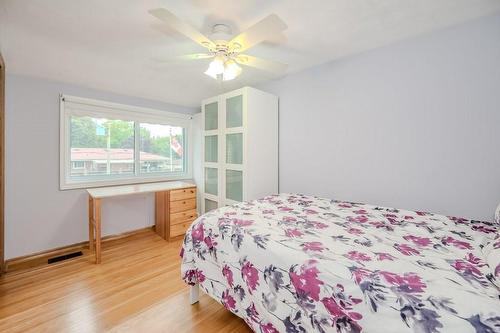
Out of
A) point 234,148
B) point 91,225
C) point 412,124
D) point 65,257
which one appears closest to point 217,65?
point 234,148

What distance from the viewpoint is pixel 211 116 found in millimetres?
3176

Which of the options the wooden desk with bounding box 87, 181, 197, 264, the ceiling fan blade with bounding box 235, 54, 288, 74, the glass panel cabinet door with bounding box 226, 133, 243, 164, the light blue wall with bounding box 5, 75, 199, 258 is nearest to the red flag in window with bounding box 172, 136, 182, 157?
the wooden desk with bounding box 87, 181, 197, 264

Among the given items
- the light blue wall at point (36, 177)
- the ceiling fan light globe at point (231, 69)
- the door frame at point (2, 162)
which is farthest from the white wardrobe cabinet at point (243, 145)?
the door frame at point (2, 162)

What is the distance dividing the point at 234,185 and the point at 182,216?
0.96 metres

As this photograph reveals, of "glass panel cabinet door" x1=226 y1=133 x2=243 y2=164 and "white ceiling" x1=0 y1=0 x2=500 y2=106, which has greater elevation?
"white ceiling" x1=0 y1=0 x2=500 y2=106

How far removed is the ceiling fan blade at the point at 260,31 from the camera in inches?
49.6

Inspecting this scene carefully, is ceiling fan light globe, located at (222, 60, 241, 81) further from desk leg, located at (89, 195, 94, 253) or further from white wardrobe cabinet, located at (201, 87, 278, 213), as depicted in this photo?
desk leg, located at (89, 195, 94, 253)

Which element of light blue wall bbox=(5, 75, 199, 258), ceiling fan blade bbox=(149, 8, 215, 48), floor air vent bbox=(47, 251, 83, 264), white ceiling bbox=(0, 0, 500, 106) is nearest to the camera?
ceiling fan blade bbox=(149, 8, 215, 48)

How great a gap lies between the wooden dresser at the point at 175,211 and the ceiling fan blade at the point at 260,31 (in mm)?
2168

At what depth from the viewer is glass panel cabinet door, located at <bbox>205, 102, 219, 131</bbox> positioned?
3.08m

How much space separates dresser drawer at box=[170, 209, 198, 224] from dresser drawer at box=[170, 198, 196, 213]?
46mm

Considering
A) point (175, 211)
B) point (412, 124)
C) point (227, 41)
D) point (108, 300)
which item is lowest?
point (108, 300)

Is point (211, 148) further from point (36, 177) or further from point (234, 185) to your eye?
point (36, 177)

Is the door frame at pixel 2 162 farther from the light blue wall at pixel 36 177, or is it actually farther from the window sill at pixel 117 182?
the window sill at pixel 117 182
